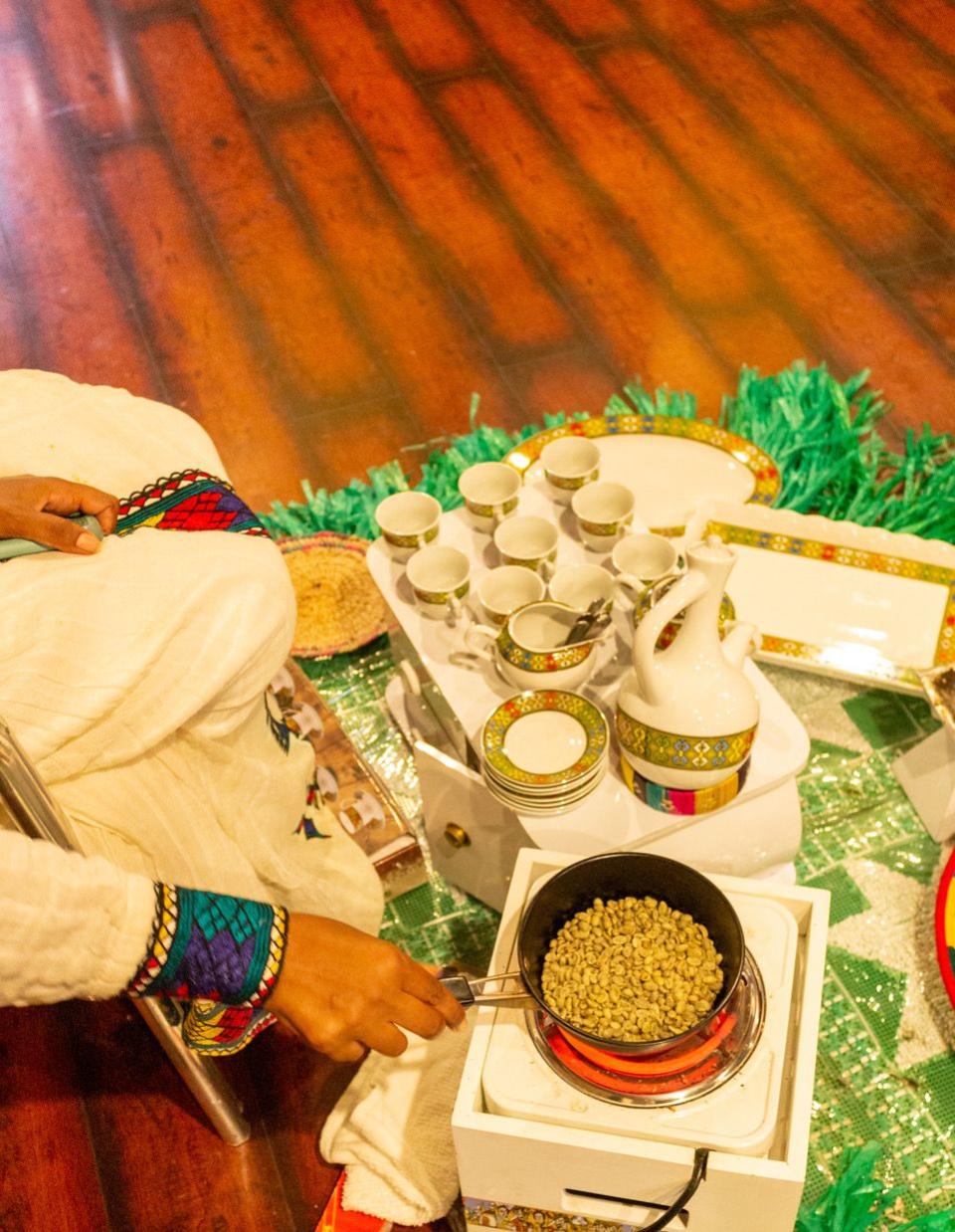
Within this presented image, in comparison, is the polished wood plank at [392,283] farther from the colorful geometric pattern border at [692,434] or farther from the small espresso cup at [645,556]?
the small espresso cup at [645,556]

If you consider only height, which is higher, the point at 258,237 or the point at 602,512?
the point at 602,512

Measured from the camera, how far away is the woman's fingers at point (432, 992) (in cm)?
106

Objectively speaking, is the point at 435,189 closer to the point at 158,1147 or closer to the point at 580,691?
the point at 580,691

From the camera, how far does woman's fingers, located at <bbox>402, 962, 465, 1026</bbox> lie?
1.06 metres

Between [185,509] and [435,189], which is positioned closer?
[185,509]

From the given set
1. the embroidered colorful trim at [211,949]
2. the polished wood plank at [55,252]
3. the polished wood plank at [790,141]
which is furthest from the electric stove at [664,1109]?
the polished wood plank at [790,141]

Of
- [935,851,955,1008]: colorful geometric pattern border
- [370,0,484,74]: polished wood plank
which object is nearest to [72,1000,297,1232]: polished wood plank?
[935,851,955,1008]: colorful geometric pattern border

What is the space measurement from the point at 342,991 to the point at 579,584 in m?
0.74

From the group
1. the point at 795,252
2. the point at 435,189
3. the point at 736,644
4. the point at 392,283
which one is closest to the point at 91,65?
the point at 435,189

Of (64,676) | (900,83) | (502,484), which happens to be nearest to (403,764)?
(502,484)

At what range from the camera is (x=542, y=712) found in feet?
4.82

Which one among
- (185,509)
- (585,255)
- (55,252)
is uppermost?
(185,509)

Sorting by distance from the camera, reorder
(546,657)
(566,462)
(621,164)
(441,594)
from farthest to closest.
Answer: (621,164) < (566,462) < (441,594) < (546,657)

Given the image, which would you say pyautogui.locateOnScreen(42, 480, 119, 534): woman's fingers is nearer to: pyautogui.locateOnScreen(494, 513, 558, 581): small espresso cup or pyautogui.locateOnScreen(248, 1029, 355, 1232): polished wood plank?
pyautogui.locateOnScreen(494, 513, 558, 581): small espresso cup
